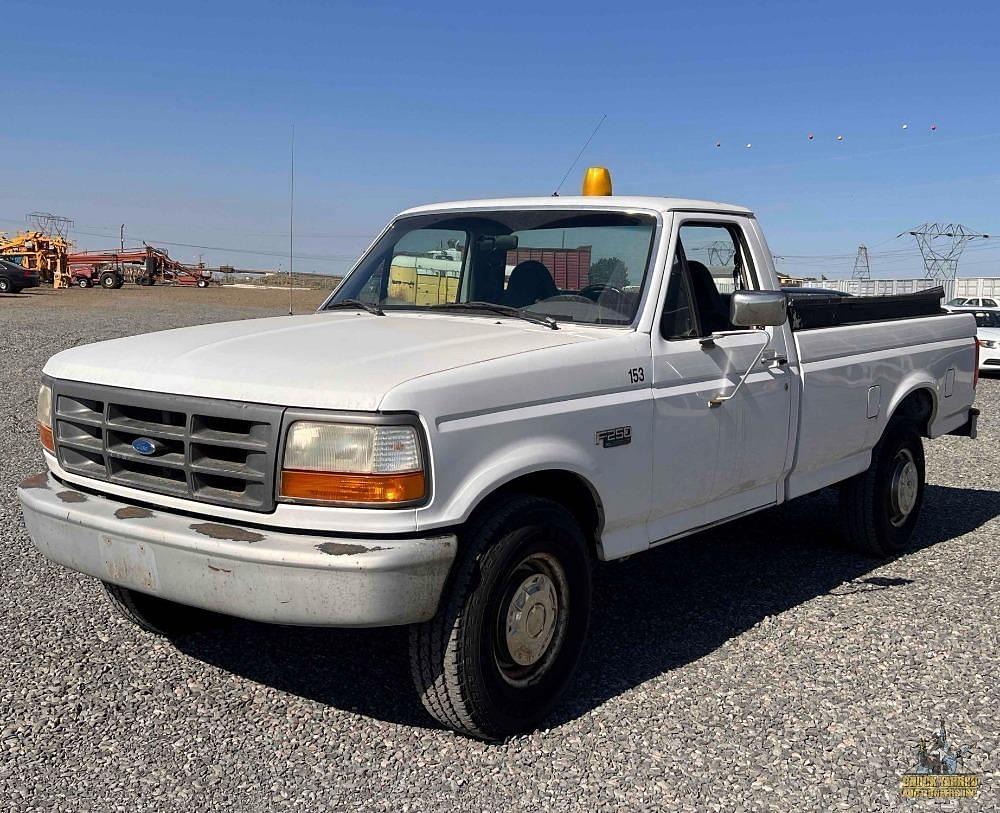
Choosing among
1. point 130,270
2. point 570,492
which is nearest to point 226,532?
point 570,492

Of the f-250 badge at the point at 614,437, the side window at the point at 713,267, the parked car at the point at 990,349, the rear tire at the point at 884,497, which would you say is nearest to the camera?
the f-250 badge at the point at 614,437

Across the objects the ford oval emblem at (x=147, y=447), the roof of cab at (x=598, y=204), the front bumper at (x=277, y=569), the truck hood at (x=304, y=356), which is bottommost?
the front bumper at (x=277, y=569)

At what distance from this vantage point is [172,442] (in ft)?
11.7

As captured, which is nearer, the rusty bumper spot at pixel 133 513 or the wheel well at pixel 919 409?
the rusty bumper spot at pixel 133 513

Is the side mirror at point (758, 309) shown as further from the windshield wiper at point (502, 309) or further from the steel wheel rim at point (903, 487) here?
the steel wheel rim at point (903, 487)

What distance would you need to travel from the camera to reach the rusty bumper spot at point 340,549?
320 cm

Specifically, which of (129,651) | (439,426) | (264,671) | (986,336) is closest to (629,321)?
(439,426)

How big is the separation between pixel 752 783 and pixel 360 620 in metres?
1.46

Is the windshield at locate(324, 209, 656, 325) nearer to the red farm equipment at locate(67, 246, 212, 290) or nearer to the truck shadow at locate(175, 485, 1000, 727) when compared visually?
the truck shadow at locate(175, 485, 1000, 727)

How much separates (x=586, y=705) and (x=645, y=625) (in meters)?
0.99

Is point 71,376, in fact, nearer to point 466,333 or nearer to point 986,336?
point 466,333

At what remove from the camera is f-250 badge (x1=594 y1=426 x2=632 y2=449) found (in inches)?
155

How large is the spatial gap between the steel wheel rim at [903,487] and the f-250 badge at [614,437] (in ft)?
9.50

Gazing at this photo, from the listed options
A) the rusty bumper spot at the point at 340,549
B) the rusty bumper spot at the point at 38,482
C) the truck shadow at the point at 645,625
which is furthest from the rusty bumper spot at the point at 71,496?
the rusty bumper spot at the point at 340,549
